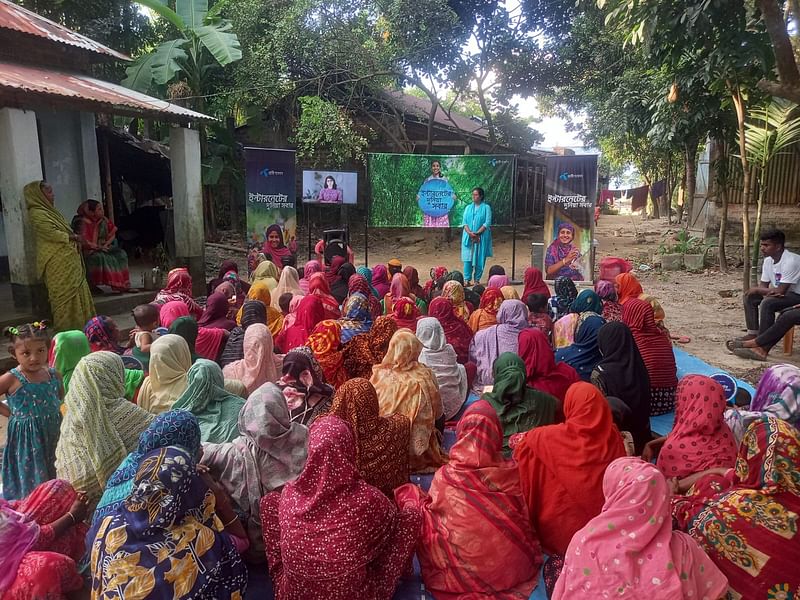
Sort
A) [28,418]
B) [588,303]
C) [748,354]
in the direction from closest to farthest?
[28,418] → [588,303] → [748,354]

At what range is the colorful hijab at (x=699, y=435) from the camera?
2.70 m

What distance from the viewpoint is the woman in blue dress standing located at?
1030 centimetres

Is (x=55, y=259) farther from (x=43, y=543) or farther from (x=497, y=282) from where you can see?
(x=43, y=543)

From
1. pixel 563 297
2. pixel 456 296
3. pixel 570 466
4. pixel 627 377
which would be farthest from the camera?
pixel 563 297

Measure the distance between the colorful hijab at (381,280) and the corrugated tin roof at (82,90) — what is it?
368 cm

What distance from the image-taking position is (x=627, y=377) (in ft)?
12.4

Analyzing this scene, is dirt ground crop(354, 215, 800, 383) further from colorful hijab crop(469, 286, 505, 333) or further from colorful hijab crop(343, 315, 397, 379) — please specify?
colorful hijab crop(343, 315, 397, 379)

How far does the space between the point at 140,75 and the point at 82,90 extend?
14.2ft

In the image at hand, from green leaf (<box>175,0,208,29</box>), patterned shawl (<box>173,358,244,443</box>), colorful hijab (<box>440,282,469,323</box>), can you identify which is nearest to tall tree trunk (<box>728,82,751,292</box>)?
colorful hijab (<box>440,282,469,323</box>)

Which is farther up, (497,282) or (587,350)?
(497,282)

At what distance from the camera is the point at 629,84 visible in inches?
488

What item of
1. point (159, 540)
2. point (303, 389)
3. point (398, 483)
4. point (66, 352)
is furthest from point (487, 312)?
point (159, 540)

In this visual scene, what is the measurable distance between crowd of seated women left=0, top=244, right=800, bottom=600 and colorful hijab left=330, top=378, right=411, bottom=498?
0.01m

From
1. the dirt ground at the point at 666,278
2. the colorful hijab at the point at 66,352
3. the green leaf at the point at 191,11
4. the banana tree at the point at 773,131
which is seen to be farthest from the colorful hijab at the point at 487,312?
the green leaf at the point at 191,11
